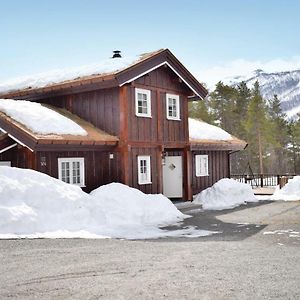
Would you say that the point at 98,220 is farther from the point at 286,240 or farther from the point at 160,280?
the point at 160,280

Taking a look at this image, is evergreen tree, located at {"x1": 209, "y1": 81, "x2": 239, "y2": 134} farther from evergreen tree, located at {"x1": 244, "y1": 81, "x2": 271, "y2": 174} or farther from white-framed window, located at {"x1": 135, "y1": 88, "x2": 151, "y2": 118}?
white-framed window, located at {"x1": 135, "y1": 88, "x2": 151, "y2": 118}

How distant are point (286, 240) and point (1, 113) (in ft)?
34.6

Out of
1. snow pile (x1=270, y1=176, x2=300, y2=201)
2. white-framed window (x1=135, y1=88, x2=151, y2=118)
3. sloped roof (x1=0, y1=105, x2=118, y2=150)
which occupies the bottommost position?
snow pile (x1=270, y1=176, x2=300, y2=201)

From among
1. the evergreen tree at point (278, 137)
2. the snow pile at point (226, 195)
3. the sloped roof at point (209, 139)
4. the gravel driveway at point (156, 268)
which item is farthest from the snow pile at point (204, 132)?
the evergreen tree at point (278, 137)

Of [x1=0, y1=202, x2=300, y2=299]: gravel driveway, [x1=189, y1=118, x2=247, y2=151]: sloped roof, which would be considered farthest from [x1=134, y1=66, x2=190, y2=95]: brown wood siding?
[x1=0, y1=202, x2=300, y2=299]: gravel driveway

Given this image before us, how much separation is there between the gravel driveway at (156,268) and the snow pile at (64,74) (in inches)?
363

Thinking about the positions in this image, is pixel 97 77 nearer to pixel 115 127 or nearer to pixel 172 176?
pixel 115 127

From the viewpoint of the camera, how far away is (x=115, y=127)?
17156 millimetres

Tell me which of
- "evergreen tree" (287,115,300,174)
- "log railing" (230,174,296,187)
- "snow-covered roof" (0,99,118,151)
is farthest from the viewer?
"evergreen tree" (287,115,300,174)

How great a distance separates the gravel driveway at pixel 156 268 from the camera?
5816 millimetres

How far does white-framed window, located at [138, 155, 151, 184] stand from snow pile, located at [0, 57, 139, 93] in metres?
3.83

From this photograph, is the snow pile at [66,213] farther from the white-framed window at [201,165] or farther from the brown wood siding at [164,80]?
the white-framed window at [201,165]

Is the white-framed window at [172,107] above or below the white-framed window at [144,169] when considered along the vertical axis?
above

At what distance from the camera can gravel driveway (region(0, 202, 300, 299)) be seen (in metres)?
5.82
